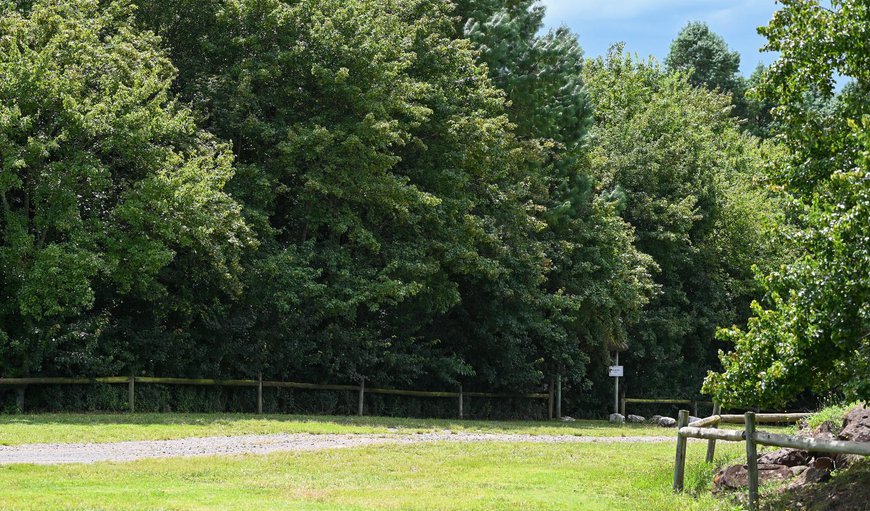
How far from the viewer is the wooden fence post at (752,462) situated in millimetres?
12740

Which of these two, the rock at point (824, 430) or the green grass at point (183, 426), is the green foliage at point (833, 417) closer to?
the rock at point (824, 430)

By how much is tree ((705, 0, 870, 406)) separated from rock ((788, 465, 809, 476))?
1.89m

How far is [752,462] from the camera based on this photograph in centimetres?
1284

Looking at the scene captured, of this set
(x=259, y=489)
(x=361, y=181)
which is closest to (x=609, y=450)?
(x=259, y=489)

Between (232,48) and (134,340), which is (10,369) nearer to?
→ (134,340)

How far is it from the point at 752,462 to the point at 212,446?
10.1 metres

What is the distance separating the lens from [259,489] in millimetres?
13492

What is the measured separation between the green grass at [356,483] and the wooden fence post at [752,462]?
747 millimetres

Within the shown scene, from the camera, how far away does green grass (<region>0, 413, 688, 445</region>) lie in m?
19.8

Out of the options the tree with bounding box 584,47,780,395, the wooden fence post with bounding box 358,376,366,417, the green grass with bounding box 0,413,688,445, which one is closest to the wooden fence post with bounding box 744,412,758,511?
the green grass with bounding box 0,413,688,445

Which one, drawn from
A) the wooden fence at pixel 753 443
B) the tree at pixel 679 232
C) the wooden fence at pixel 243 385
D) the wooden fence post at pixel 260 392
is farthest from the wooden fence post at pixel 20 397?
the tree at pixel 679 232

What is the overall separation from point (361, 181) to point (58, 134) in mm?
8859

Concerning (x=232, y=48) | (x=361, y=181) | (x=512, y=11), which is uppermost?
(x=512, y=11)

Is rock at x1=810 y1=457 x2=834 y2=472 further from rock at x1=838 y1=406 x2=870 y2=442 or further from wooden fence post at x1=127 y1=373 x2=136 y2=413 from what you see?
wooden fence post at x1=127 y1=373 x2=136 y2=413
